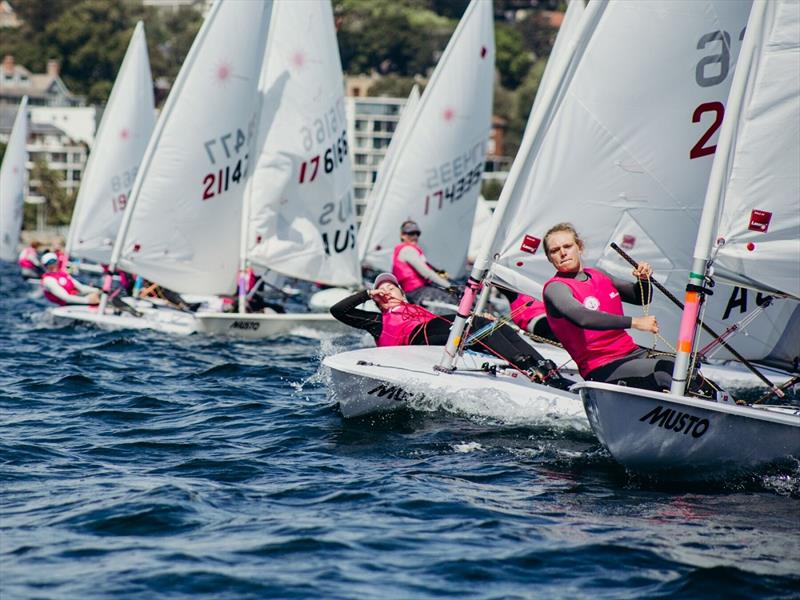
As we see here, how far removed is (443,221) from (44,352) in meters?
8.56

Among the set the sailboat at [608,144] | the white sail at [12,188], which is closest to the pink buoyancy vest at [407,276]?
the sailboat at [608,144]

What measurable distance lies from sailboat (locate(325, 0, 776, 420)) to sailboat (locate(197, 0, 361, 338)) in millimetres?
7663

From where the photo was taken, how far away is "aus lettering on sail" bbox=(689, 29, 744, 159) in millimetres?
9547

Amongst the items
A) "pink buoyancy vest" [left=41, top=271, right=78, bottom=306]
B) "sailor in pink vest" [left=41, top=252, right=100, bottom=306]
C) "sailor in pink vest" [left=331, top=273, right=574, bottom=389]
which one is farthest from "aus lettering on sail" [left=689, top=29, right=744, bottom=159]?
"pink buoyancy vest" [left=41, top=271, right=78, bottom=306]

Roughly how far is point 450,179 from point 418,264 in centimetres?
629

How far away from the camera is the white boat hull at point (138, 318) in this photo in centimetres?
1623

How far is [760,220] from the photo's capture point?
8.02 meters

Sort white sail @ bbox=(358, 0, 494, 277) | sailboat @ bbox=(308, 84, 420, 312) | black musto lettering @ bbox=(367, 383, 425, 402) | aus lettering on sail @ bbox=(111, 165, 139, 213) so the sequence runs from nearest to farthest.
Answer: black musto lettering @ bbox=(367, 383, 425, 402) < sailboat @ bbox=(308, 84, 420, 312) < white sail @ bbox=(358, 0, 494, 277) < aus lettering on sail @ bbox=(111, 165, 139, 213)

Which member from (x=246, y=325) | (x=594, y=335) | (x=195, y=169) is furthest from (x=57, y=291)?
(x=594, y=335)

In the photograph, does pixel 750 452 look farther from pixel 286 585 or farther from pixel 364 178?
pixel 364 178

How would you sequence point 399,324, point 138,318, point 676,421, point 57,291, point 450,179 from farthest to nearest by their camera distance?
1. point 450,179
2. point 57,291
3. point 138,318
4. point 399,324
5. point 676,421

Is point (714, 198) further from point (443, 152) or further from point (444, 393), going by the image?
point (443, 152)

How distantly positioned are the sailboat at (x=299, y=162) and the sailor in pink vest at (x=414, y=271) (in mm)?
1804

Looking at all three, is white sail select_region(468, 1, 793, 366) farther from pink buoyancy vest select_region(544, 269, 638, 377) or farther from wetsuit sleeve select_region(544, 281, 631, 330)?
wetsuit sleeve select_region(544, 281, 631, 330)
